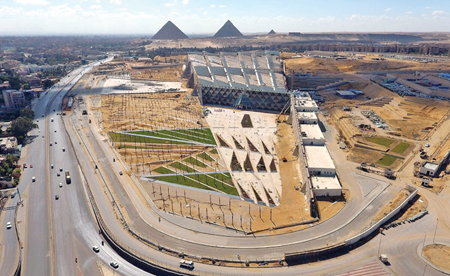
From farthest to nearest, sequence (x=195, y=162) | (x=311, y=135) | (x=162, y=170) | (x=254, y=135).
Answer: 1. (x=254, y=135)
2. (x=311, y=135)
3. (x=195, y=162)
4. (x=162, y=170)

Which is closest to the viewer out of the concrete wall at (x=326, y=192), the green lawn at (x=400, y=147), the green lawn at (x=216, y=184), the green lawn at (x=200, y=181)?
the concrete wall at (x=326, y=192)

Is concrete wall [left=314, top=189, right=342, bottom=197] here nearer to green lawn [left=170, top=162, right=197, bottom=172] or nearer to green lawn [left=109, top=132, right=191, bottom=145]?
green lawn [left=170, top=162, right=197, bottom=172]

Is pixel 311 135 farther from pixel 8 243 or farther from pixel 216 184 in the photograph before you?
pixel 8 243

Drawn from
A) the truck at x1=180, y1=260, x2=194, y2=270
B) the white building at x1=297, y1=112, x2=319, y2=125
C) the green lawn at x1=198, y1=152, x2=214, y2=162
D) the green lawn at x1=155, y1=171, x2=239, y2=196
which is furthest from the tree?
the white building at x1=297, y1=112, x2=319, y2=125

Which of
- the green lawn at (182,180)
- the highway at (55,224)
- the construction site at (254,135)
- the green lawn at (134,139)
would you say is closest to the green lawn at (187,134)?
the construction site at (254,135)

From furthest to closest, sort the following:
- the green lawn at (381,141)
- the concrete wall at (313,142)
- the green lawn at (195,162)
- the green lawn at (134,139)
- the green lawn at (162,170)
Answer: the green lawn at (134,139) → the green lawn at (381,141) → the concrete wall at (313,142) → the green lawn at (195,162) → the green lawn at (162,170)

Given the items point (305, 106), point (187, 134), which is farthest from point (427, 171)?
point (187, 134)

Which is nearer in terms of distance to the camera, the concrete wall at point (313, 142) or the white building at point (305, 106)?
the concrete wall at point (313, 142)

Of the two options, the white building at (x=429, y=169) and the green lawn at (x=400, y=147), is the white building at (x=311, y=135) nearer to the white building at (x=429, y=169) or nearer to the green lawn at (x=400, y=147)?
the green lawn at (x=400, y=147)
